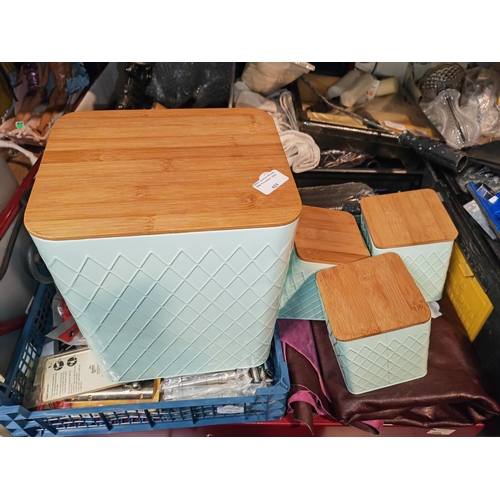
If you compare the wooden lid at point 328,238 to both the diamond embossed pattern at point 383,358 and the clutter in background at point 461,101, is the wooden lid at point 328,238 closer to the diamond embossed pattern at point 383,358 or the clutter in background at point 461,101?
the diamond embossed pattern at point 383,358

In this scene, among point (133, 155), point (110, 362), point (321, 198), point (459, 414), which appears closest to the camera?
point (133, 155)

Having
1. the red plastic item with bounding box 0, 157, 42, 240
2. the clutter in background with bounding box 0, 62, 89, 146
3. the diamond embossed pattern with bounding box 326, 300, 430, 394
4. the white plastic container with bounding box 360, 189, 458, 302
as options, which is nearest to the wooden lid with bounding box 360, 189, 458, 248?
the white plastic container with bounding box 360, 189, 458, 302

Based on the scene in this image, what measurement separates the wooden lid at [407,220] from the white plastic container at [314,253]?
0.05 metres

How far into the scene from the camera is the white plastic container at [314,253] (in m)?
0.95

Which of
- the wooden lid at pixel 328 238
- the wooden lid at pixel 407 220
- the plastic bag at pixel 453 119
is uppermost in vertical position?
the plastic bag at pixel 453 119

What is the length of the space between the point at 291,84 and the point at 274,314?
102 cm

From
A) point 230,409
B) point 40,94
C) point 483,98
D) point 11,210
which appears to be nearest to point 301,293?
point 230,409

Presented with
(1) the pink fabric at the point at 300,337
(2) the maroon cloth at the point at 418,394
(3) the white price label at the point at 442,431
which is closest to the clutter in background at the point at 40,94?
(1) the pink fabric at the point at 300,337

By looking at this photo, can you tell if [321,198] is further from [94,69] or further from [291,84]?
[94,69]

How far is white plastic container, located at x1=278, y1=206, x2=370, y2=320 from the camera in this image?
37.5 inches

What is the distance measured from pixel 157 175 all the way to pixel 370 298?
518mm

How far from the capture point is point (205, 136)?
2.34 ft

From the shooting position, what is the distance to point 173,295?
2.15 ft

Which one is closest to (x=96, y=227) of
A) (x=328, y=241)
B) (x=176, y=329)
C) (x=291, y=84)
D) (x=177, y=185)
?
(x=177, y=185)
